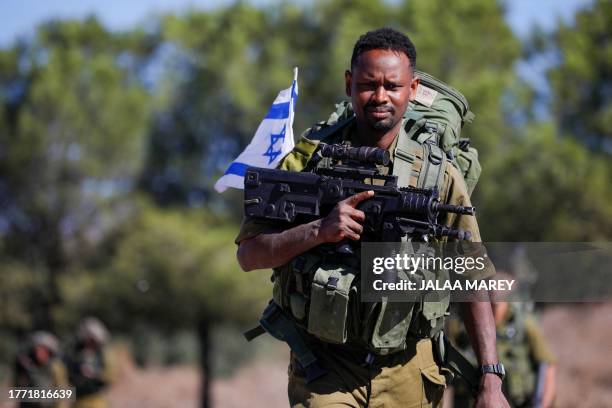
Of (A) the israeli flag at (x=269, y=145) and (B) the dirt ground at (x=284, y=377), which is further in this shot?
(B) the dirt ground at (x=284, y=377)

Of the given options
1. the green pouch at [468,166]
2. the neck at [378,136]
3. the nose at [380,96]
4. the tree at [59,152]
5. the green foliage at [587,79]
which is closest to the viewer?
the nose at [380,96]

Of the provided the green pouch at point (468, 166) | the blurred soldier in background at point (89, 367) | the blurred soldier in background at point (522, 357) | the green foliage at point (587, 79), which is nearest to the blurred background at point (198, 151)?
the green foliage at point (587, 79)

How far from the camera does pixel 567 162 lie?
64.1ft

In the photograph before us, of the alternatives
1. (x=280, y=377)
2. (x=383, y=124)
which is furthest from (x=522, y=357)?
(x=280, y=377)

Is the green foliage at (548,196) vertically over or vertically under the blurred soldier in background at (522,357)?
over

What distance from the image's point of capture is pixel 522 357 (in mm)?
8578

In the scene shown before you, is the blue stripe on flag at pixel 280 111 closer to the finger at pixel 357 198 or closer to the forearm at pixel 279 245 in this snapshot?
the forearm at pixel 279 245

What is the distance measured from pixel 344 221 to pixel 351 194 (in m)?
0.19

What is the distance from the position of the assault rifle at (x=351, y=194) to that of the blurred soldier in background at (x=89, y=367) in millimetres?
8254

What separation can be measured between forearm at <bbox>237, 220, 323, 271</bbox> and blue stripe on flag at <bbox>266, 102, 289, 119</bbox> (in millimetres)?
1383

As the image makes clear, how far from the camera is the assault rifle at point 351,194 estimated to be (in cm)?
390

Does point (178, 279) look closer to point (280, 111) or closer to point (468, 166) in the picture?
point (280, 111)

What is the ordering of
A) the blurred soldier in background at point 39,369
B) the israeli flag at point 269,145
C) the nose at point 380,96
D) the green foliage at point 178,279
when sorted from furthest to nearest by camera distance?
the green foliage at point 178,279, the blurred soldier in background at point 39,369, the israeli flag at point 269,145, the nose at point 380,96

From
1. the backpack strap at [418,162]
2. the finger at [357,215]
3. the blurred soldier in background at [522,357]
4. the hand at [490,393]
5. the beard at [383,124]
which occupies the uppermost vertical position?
the beard at [383,124]
